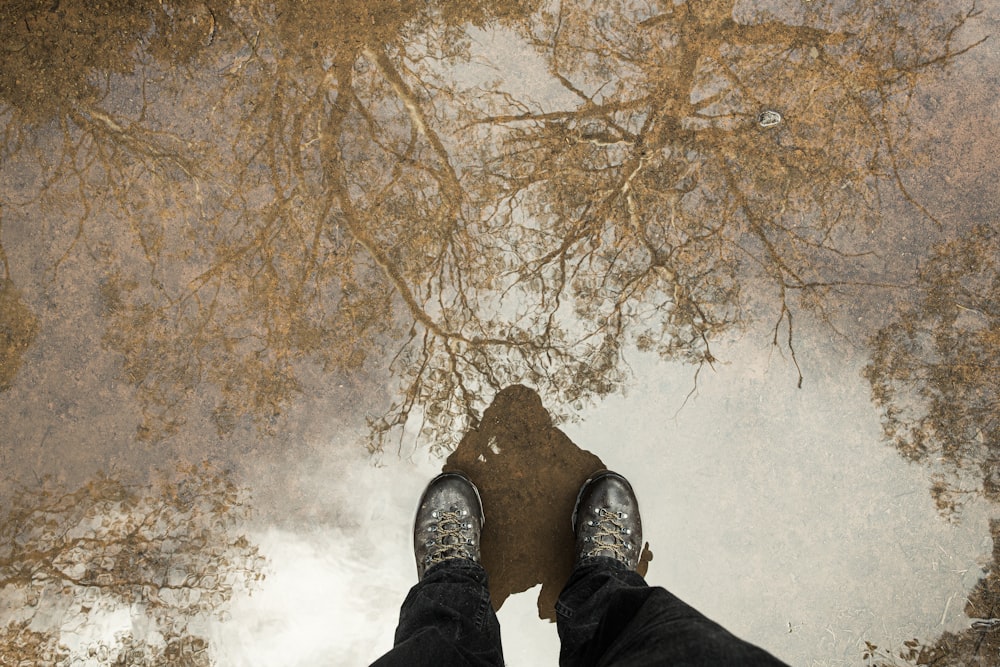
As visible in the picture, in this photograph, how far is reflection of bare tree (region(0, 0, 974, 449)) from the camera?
6.73 ft

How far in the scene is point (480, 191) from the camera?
6.82ft

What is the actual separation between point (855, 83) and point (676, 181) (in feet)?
2.43

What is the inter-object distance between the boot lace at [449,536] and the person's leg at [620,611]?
0.36 m

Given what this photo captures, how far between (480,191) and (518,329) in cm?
52

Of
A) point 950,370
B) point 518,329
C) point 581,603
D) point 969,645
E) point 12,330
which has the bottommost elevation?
point 969,645

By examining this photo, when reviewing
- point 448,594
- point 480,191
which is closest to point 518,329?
point 480,191

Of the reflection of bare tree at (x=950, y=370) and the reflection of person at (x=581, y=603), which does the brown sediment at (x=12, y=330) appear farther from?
the reflection of bare tree at (x=950, y=370)

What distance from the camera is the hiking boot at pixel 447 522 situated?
76.8 inches

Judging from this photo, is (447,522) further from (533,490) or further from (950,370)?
(950,370)

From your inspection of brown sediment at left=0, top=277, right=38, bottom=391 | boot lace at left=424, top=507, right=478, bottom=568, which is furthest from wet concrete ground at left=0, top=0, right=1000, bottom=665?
boot lace at left=424, top=507, right=478, bottom=568

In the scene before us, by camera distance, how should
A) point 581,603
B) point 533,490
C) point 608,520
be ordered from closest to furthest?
point 581,603
point 608,520
point 533,490

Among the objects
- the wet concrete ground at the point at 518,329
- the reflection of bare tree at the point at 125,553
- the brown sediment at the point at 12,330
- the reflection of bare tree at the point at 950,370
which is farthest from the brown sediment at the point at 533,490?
the brown sediment at the point at 12,330

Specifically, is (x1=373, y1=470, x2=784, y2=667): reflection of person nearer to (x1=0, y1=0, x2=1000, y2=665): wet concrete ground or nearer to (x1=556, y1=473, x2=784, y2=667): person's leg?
(x1=556, y1=473, x2=784, y2=667): person's leg

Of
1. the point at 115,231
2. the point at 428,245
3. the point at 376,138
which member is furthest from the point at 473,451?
the point at 115,231
